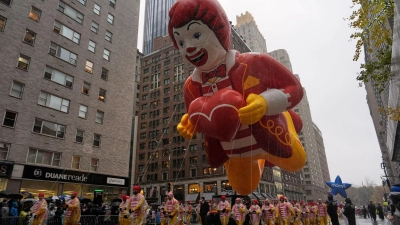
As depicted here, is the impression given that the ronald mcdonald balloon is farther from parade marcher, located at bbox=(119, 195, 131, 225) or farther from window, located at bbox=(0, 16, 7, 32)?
window, located at bbox=(0, 16, 7, 32)

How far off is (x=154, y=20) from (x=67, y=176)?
5786 inches

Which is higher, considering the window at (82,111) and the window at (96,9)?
the window at (96,9)

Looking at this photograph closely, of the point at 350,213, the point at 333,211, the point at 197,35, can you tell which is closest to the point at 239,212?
the point at 333,211

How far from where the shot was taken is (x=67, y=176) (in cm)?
2456

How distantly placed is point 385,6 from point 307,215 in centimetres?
1247

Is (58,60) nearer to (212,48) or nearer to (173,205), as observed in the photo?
(173,205)

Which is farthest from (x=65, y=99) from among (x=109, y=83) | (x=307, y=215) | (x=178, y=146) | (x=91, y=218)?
(x=178, y=146)

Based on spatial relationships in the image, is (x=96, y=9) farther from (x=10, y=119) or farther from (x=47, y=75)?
(x=10, y=119)

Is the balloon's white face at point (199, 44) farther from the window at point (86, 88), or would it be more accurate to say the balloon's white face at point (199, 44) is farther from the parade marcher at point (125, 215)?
the window at point (86, 88)

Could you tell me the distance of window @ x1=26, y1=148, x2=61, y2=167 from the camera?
22891 mm

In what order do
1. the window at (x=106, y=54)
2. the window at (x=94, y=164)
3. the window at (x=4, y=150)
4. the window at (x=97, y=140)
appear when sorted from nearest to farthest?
the window at (x=4, y=150)
the window at (x=94, y=164)
the window at (x=97, y=140)
the window at (x=106, y=54)

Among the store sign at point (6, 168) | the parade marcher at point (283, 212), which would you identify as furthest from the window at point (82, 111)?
the parade marcher at point (283, 212)

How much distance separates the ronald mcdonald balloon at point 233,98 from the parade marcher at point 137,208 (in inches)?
169

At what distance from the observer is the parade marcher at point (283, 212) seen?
13.3 meters
